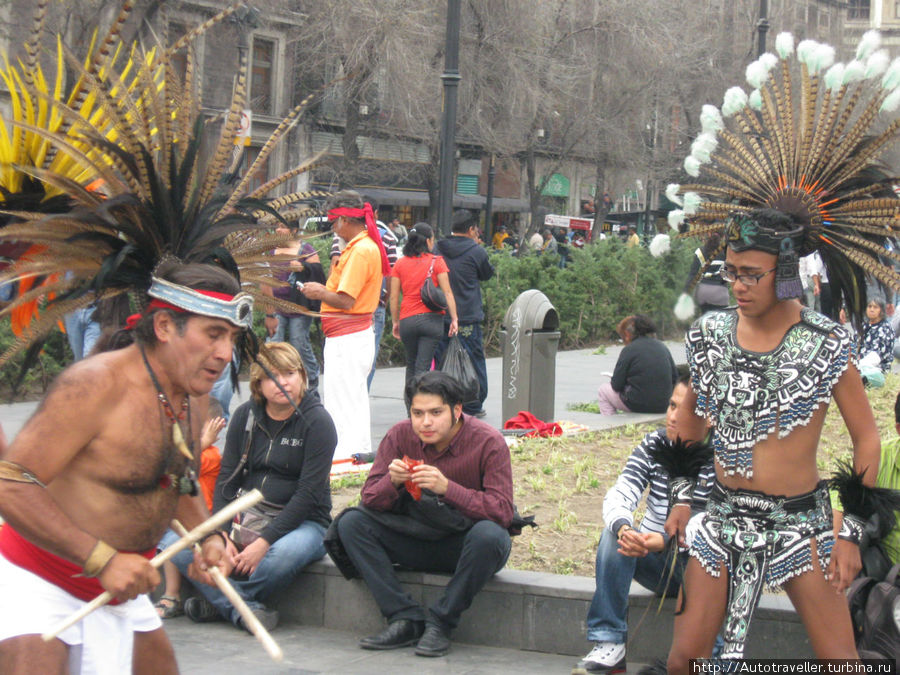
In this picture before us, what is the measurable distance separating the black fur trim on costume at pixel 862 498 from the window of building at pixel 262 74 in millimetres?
33198

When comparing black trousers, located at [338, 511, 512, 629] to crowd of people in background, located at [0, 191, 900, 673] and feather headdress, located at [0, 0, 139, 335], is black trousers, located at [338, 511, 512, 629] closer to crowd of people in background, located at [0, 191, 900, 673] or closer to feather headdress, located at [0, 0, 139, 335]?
crowd of people in background, located at [0, 191, 900, 673]

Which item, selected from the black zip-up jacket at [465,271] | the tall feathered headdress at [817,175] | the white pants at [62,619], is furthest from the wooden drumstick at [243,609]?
the black zip-up jacket at [465,271]

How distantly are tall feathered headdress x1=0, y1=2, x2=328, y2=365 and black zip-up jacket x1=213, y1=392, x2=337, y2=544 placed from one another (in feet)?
6.88

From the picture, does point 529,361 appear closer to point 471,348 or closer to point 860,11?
point 471,348

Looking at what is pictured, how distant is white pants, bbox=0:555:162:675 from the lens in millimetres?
3137

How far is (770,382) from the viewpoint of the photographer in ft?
12.9

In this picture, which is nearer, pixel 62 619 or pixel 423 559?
pixel 62 619

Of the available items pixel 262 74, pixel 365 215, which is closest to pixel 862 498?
pixel 365 215

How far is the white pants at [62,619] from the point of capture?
123 inches

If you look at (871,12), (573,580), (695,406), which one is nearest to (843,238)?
(695,406)

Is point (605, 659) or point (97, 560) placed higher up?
point (97, 560)

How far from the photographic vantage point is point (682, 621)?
158 inches

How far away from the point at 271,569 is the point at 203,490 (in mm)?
925

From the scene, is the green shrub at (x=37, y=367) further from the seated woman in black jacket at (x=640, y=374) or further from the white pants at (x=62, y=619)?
the white pants at (x=62, y=619)
